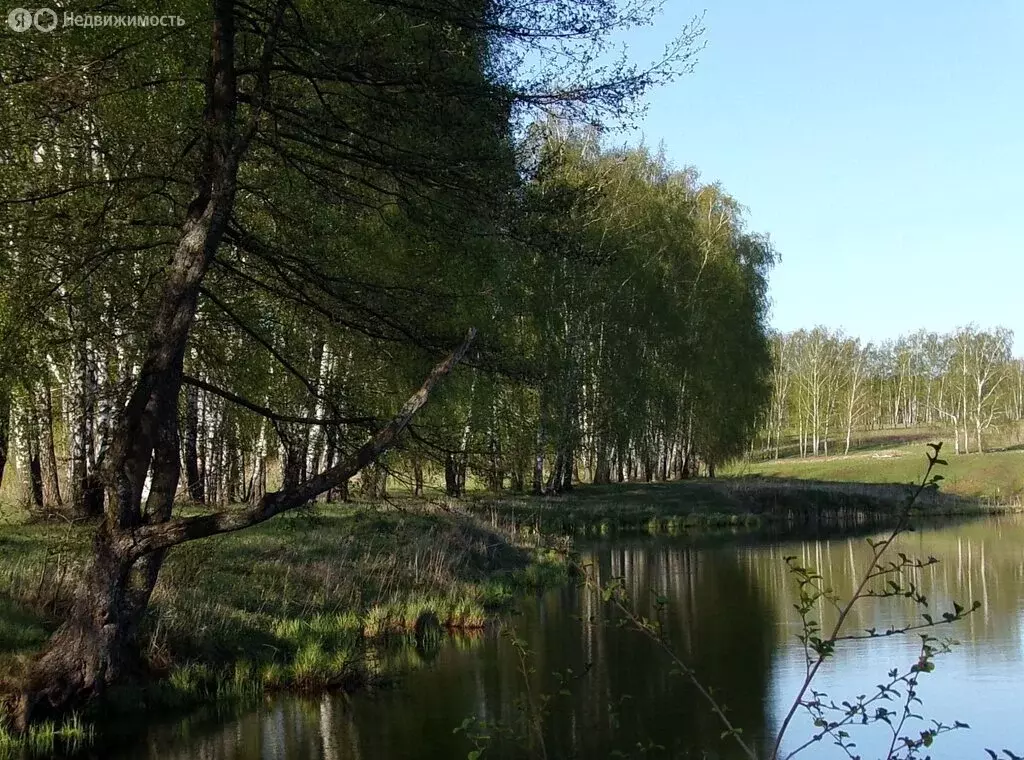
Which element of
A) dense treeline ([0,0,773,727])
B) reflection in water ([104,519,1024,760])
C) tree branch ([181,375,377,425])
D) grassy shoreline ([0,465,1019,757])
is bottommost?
reflection in water ([104,519,1024,760])

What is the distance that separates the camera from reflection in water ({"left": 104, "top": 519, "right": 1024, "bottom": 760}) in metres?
9.25

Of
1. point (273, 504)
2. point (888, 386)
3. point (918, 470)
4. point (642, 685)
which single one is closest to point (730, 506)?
point (918, 470)

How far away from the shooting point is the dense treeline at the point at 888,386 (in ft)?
218

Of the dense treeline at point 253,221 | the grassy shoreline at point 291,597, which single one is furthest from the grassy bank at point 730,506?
the dense treeline at point 253,221

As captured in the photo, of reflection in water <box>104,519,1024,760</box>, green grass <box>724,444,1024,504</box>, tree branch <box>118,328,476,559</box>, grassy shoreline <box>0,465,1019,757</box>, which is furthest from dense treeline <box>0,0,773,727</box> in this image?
green grass <box>724,444,1024,504</box>

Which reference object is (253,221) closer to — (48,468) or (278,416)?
(278,416)

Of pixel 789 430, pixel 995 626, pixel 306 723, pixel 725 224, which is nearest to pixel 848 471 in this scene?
pixel 725 224

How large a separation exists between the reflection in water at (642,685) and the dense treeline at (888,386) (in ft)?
141

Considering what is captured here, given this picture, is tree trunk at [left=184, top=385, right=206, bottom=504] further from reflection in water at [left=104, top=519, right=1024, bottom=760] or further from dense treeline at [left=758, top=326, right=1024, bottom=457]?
dense treeline at [left=758, top=326, right=1024, bottom=457]

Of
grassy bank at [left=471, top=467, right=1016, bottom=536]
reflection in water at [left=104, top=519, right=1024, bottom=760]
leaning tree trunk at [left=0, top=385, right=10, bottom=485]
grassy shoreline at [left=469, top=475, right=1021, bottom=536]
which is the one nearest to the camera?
reflection in water at [left=104, top=519, right=1024, bottom=760]

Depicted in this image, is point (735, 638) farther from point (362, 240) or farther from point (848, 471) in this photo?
point (848, 471)

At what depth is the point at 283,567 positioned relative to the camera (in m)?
13.8

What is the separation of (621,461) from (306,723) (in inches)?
1263

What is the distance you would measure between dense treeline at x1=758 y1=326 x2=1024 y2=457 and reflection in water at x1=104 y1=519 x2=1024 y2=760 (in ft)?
141
